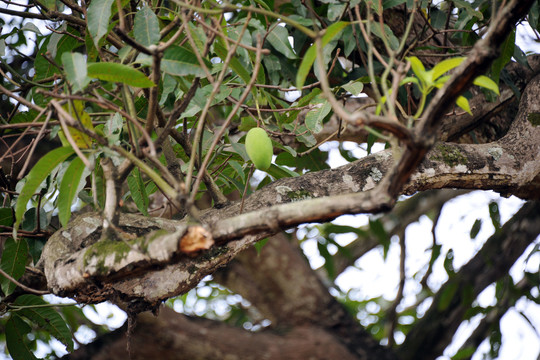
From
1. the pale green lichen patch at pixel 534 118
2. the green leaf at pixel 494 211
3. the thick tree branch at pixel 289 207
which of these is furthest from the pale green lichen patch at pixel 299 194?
the green leaf at pixel 494 211

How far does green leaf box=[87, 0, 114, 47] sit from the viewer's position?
0.86 meters

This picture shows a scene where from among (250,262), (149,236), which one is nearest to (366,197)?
(149,236)

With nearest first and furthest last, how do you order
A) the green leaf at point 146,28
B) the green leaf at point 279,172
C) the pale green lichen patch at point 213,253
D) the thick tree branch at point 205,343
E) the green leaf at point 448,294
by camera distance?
the green leaf at point 146,28 → the pale green lichen patch at point 213,253 → the green leaf at point 279,172 → the thick tree branch at point 205,343 → the green leaf at point 448,294

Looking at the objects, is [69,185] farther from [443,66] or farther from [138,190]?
[443,66]

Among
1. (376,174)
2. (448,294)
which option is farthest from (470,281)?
(376,174)

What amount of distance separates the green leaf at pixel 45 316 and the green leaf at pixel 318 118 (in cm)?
69

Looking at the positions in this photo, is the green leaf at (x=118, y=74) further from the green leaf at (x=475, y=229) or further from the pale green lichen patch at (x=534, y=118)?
the green leaf at (x=475, y=229)

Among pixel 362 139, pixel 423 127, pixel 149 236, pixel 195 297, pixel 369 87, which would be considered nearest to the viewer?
pixel 423 127

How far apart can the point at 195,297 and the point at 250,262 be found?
1.79 ft

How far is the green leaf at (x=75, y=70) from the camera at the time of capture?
70 cm

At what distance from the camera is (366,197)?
0.61 meters

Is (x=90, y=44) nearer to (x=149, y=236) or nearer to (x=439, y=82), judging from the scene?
(x=149, y=236)

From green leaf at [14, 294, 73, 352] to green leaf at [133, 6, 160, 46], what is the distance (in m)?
0.67

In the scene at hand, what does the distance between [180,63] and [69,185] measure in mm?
234
